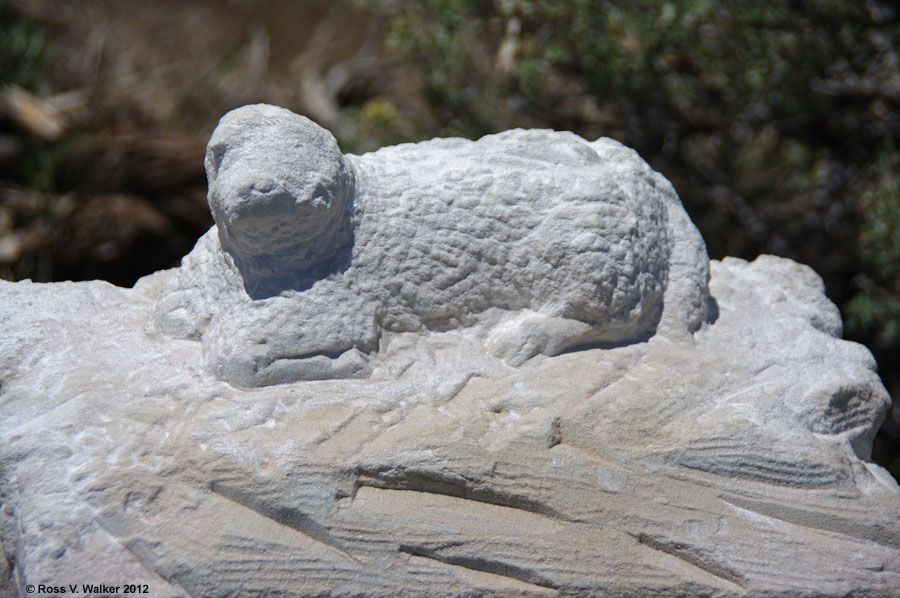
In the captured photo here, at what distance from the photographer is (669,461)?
212 cm

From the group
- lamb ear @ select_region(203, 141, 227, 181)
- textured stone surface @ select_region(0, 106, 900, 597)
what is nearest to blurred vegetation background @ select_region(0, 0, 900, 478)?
textured stone surface @ select_region(0, 106, 900, 597)

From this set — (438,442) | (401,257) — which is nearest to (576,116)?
(401,257)

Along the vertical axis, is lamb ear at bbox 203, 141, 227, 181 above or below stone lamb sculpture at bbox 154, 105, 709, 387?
above

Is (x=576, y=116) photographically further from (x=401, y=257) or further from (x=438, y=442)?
(x=438, y=442)

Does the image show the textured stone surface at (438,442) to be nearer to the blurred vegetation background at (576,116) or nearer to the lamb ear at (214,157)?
the lamb ear at (214,157)

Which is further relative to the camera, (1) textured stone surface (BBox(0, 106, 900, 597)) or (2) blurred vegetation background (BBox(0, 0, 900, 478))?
(2) blurred vegetation background (BBox(0, 0, 900, 478))

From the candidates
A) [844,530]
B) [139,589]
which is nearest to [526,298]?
[844,530]

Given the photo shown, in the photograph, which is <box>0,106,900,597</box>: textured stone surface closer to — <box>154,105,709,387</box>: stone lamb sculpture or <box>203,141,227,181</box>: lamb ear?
<box>154,105,709,387</box>: stone lamb sculpture

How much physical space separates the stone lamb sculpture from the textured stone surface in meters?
0.01

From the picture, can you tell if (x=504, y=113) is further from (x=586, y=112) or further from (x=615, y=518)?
(x=615, y=518)

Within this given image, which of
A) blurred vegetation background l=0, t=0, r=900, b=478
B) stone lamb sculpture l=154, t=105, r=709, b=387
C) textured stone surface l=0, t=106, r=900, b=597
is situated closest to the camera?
textured stone surface l=0, t=106, r=900, b=597

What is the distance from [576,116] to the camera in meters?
5.02

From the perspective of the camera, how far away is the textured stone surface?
1.90m

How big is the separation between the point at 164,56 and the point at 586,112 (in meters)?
3.58
